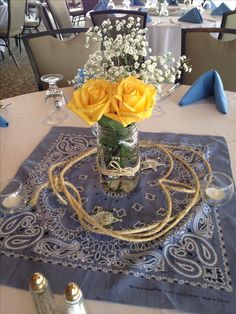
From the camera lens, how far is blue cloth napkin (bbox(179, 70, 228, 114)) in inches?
42.3

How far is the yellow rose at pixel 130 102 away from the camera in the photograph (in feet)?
1.81

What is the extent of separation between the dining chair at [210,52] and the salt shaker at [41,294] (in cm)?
139

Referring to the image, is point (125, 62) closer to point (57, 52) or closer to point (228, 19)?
point (57, 52)

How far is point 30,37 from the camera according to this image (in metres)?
1.48

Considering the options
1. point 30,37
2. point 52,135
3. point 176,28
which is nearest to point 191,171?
point 52,135

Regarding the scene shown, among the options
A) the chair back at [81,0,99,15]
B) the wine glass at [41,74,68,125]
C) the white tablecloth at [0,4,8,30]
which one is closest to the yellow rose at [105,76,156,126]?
the wine glass at [41,74,68,125]

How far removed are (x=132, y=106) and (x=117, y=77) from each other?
131 millimetres

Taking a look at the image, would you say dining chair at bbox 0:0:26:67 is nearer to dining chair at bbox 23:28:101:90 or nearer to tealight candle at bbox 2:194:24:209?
dining chair at bbox 23:28:101:90

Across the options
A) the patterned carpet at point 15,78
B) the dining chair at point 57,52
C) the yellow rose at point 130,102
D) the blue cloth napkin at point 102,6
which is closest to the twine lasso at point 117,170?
the yellow rose at point 130,102

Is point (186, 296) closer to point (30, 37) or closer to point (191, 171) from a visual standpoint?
point (191, 171)

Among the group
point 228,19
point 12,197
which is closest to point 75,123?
point 12,197

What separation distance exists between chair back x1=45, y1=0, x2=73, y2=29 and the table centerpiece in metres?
2.59

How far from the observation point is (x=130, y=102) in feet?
1.81

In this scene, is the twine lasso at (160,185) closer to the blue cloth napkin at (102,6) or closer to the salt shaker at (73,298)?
the salt shaker at (73,298)
